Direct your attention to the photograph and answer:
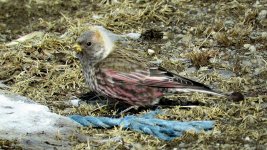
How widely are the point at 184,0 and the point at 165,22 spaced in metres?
0.68

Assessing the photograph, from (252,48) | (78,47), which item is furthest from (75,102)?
(252,48)

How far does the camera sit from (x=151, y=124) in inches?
266

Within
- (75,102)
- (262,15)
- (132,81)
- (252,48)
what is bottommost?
(75,102)

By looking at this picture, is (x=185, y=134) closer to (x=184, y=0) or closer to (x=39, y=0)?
(x=184, y=0)

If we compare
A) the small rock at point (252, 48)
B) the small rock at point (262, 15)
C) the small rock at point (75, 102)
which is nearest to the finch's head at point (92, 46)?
the small rock at point (75, 102)

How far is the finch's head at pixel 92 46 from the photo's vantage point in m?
7.56

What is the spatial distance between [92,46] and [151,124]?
133 cm

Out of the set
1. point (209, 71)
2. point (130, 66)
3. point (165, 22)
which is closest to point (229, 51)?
point (209, 71)

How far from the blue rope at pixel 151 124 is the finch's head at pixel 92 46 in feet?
2.69

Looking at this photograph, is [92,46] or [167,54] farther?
[167,54]

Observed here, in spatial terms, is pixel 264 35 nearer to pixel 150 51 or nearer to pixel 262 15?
pixel 262 15

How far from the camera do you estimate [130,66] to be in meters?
7.32

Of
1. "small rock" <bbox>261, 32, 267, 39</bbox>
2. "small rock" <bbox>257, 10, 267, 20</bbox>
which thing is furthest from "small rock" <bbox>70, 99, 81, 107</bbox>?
"small rock" <bbox>257, 10, 267, 20</bbox>

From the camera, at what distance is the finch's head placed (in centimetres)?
756
